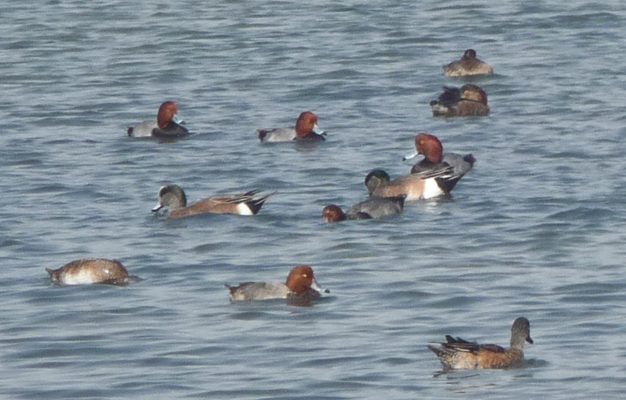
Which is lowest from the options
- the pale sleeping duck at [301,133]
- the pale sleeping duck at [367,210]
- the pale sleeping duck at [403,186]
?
the pale sleeping duck at [367,210]

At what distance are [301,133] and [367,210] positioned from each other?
5291 millimetres

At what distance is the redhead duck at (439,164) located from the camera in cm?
1953

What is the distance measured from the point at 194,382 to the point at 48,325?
2.22m

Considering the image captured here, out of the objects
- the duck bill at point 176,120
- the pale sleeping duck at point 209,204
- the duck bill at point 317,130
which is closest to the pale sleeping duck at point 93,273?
the pale sleeping duck at point 209,204

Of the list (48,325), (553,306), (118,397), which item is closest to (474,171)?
(553,306)

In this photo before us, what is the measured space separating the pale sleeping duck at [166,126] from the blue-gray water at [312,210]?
0.23 metres

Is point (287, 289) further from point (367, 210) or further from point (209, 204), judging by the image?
point (209, 204)

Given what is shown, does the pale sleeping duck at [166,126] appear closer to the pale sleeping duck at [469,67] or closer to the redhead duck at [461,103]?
the redhead duck at [461,103]

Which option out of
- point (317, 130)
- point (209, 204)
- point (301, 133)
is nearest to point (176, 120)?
point (301, 133)

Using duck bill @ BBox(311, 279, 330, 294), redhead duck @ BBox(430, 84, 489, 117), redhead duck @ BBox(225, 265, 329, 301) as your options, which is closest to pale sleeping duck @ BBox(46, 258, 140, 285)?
redhead duck @ BBox(225, 265, 329, 301)

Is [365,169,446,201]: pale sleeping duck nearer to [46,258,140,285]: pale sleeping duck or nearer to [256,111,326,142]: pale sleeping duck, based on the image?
[256,111,326,142]: pale sleeping duck

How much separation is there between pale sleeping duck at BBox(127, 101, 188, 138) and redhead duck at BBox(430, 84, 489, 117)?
3.75 metres

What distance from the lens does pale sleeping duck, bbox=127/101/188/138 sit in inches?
934

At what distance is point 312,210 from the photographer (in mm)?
18562
